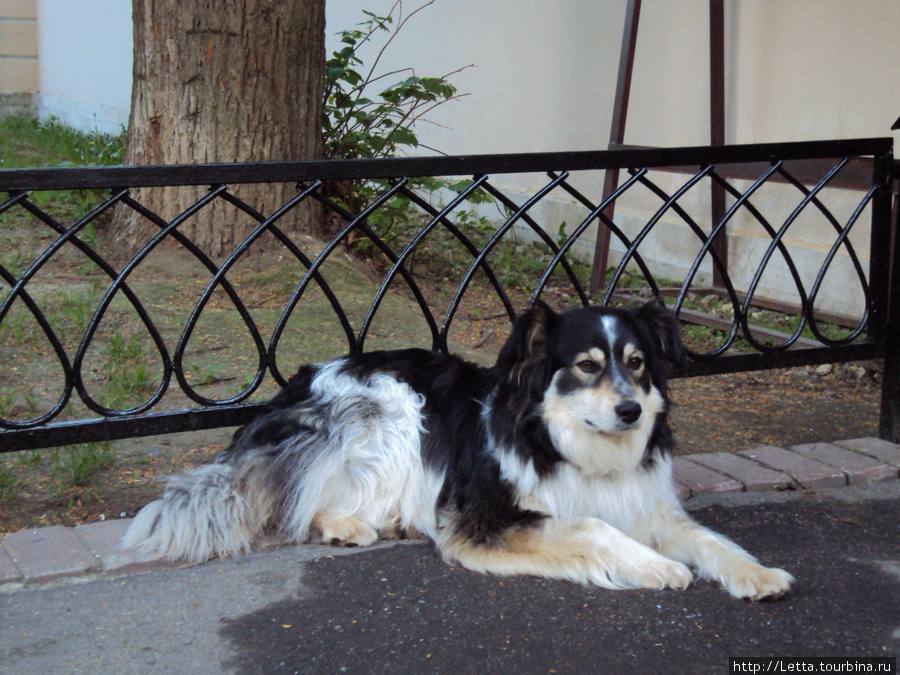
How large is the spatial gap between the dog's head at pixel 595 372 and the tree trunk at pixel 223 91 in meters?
2.95

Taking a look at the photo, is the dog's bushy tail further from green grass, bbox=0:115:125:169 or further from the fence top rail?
green grass, bbox=0:115:125:169

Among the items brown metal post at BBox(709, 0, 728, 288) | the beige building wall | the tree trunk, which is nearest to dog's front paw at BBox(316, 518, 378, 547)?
the tree trunk

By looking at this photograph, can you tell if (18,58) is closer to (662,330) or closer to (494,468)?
(494,468)

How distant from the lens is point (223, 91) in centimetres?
526

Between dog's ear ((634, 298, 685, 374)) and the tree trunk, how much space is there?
3.04 meters

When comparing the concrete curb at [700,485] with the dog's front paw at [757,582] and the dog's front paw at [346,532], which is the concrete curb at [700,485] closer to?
the dog's front paw at [346,532]

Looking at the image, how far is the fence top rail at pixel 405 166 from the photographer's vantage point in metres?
2.93

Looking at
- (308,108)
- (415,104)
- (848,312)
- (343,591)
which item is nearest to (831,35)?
(848,312)

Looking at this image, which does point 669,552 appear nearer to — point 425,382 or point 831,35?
point 425,382

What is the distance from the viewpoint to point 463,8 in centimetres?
849

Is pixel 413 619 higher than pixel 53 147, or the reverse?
pixel 53 147

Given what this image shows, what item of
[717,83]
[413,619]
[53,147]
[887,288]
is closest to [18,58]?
[53,147]

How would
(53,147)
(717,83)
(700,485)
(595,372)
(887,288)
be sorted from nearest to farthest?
(595,372), (700,485), (887,288), (717,83), (53,147)

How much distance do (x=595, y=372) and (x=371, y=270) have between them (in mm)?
3334
